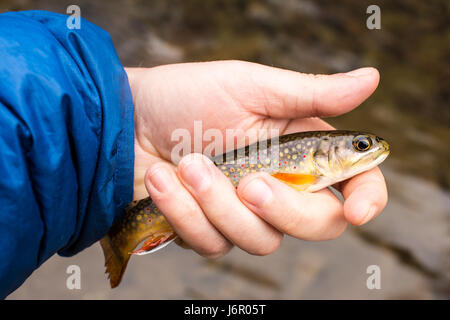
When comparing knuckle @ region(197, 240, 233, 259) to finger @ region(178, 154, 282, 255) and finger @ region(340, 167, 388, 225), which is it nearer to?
finger @ region(178, 154, 282, 255)

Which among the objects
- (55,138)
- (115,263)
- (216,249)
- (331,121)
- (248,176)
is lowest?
(331,121)

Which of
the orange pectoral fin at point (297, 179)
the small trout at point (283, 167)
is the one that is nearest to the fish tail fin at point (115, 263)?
the small trout at point (283, 167)

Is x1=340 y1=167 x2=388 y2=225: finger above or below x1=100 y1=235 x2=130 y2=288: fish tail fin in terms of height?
above

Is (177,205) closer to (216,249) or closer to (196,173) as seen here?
(196,173)

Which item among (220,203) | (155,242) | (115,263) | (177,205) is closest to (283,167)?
(220,203)

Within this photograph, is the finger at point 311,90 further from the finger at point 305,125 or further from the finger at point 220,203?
the finger at point 220,203

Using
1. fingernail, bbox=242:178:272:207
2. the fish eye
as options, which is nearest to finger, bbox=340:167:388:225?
the fish eye
